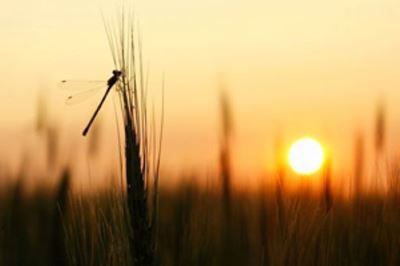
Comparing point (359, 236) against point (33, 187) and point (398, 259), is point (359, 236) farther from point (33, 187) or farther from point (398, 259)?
point (33, 187)

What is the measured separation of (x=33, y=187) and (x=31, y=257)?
43cm

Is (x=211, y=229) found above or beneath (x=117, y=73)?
beneath

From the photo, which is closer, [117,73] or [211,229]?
[117,73]

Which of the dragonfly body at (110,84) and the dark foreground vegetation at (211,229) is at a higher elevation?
the dragonfly body at (110,84)

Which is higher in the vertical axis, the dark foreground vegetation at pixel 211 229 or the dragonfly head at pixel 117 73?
the dragonfly head at pixel 117 73

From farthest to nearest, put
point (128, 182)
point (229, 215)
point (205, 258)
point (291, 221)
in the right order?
point (229, 215) < point (205, 258) < point (291, 221) < point (128, 182)

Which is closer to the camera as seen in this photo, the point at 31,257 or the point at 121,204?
the point at 121,204

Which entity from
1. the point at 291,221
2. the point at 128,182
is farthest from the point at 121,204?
the point at 291,221

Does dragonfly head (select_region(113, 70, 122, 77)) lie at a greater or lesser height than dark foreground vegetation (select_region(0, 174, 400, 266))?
greater

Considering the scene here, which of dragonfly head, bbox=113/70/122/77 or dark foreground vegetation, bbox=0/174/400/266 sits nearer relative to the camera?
dragonfly head, bbox=113/70/122/77

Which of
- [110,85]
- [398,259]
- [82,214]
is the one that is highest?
[110,85]

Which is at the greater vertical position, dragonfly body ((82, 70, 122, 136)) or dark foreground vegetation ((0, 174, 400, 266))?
dragonfly body ((82, 70, 122, 136))

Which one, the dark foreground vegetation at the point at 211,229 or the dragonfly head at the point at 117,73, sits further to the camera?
the dark foreground vegetation at the point at 211,229

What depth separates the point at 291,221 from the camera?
3.55 meters
